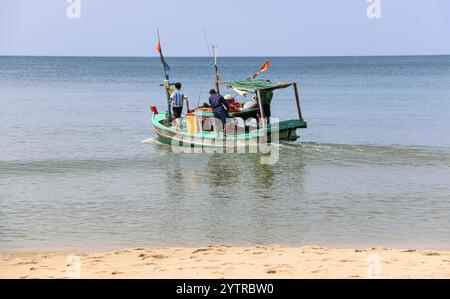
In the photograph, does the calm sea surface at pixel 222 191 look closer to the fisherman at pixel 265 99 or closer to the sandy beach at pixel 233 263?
the sandy beach at pixel 233 263

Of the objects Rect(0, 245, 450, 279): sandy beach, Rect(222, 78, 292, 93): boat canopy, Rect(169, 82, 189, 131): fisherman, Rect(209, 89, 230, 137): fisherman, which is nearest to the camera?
Rect(0, 245, 450, 279): sandy beach

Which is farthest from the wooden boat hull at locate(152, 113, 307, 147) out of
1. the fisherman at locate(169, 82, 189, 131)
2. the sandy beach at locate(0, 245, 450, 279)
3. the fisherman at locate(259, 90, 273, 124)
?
the sandy beach at locate(0, 245, 450, 279)

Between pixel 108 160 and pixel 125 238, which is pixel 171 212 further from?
pixel 108 160

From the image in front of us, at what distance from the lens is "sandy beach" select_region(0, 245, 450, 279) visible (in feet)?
28.7

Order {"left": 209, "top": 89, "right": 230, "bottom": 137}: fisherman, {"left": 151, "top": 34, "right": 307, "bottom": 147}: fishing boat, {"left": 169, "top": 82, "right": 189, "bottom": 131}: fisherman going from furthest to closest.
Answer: {"left": 169, "top": 82, "right": 189, "bottom": 131}: fisherman, {"left": 151, "top": 34, "right": 307, "bottom": 147}: fishing boat, {"left": 209, "top": 89, "right": 230, "bottom": 137}: fisherman

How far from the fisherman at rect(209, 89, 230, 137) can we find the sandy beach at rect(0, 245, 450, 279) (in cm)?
1000

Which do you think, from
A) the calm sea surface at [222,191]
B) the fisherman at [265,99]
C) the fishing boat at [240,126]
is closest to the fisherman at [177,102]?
the fishing boat at [240,126]

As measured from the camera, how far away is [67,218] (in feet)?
43.8

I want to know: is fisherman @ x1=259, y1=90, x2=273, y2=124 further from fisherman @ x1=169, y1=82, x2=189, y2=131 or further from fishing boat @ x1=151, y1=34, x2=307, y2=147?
fisherman @ x1=169, y1=82, x2=189, y2=131

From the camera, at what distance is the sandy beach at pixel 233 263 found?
28.7ft

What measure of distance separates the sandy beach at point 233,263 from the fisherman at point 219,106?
1000 centimetres

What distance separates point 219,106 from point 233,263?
1159 centimetres

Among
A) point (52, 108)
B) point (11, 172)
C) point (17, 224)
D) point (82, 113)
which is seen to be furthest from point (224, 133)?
point (52, 108)

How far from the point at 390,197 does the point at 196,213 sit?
14.4 feet
